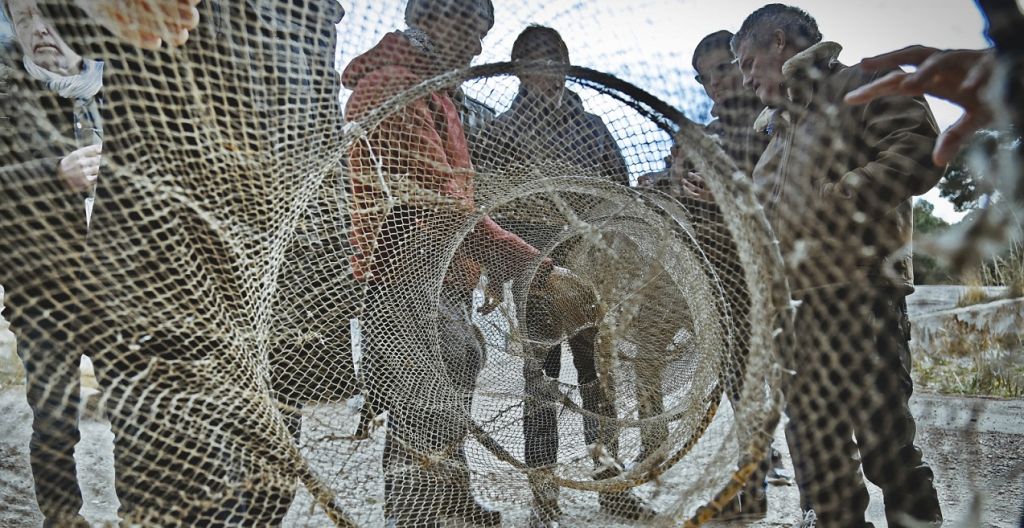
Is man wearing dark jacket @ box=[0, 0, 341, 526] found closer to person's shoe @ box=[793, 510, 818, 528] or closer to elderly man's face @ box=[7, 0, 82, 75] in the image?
elderly man's face @ box=[7, 0, 82, 75]

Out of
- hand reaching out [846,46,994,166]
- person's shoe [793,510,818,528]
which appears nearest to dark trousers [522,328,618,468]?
person's shoe [793,510,818,528]

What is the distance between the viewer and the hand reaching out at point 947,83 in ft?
3.08

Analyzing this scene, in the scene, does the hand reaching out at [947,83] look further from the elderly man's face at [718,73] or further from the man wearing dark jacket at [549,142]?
the elderly man's face at [718,73]

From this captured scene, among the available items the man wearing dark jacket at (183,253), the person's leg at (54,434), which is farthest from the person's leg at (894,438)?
the person's leg at (54,434)

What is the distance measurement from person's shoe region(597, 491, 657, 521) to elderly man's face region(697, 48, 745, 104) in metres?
1.22

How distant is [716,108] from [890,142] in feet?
1.45

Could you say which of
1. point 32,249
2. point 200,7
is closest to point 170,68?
point 200,7

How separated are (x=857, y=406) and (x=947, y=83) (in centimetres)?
96

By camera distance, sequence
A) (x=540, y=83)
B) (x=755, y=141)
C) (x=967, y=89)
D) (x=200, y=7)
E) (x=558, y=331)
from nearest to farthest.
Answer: (x=967, y=89), (x=200, y=7), (x=540, y=83), (x=755, y=141), (x=558, y=331)

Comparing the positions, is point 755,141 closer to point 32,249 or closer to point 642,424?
point 642,424

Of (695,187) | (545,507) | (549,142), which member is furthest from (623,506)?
(549,142)

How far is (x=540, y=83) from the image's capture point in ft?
5.45

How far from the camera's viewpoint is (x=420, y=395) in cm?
201

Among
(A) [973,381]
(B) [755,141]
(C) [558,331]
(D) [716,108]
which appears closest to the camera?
(D) [716,108]
